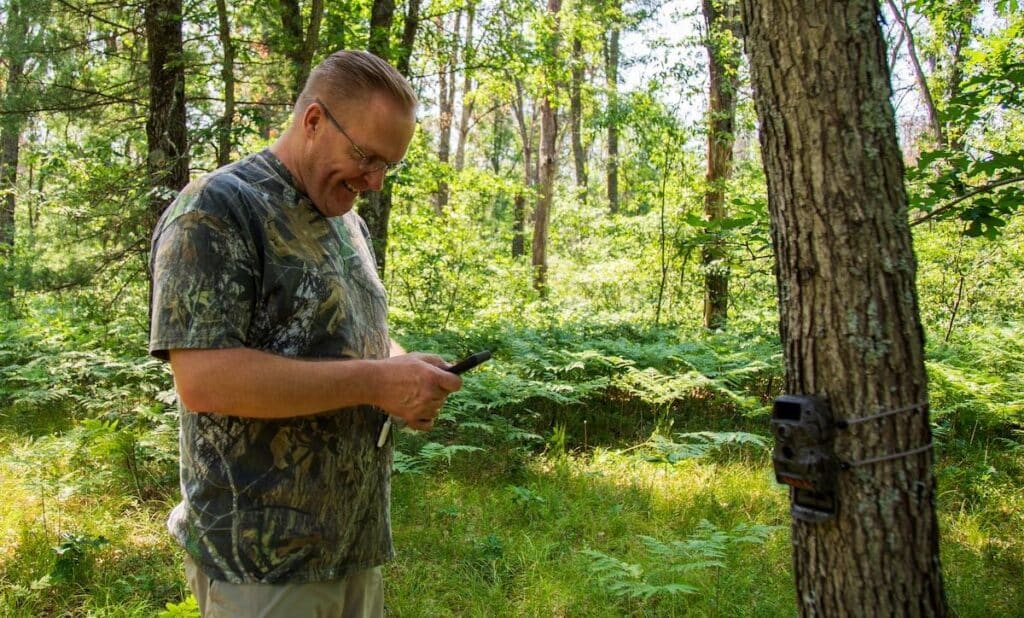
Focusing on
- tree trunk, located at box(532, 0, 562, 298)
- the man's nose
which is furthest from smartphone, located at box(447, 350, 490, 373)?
tree trunk, located at box(532, 0, 562, 298)

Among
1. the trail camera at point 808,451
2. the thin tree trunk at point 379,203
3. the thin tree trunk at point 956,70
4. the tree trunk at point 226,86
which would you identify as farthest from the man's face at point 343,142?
the thin tree trunk at point 956,70

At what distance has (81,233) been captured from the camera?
23.7 ft

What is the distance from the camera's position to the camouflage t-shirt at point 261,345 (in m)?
1.48

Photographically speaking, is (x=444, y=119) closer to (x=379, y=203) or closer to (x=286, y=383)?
(x=379, y=203)

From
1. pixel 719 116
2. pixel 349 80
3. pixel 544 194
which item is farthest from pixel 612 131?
pixel 349 80

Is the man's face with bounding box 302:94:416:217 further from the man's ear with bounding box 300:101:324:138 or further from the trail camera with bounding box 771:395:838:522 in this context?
the trail camera with bounding box 771:395:838:522

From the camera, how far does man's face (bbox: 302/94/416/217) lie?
5.76 ft

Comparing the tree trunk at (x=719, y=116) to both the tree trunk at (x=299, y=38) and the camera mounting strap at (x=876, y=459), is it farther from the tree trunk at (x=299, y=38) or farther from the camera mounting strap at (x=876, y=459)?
the camera mounting strap at (x=876, y=459)

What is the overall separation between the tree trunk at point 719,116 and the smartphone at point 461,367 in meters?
8.48

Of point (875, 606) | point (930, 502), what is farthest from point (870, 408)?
point (875, 606)

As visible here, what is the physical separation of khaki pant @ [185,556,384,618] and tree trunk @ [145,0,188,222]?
5405 mm

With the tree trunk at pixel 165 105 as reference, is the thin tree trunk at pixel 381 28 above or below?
above

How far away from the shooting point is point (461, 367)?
1.83 meters

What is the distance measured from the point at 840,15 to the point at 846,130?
0.98ft
